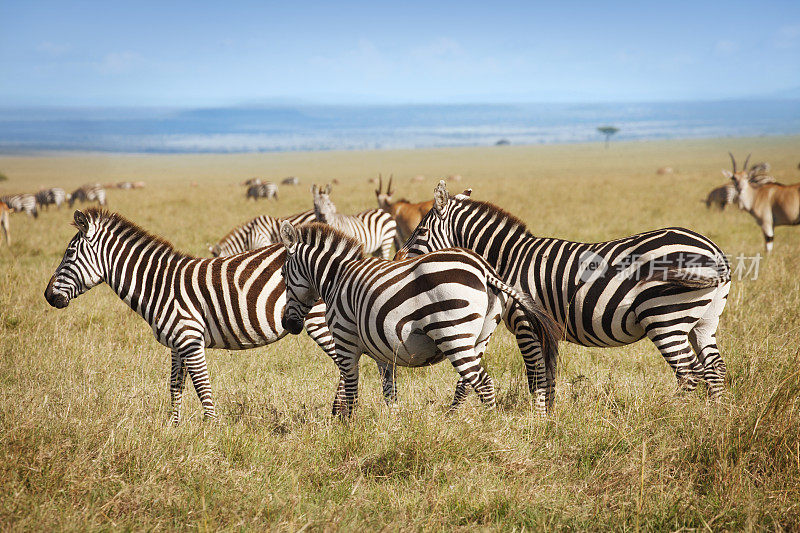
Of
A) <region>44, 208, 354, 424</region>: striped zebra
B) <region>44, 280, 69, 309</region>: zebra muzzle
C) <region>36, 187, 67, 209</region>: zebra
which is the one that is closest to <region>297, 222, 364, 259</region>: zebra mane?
<region>44, 208, 354, 424</region>: striped zebra

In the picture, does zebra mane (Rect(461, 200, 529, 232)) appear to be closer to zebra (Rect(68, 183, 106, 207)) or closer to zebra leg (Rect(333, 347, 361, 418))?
zebra leg (Rect(333, 347, 361, 418))

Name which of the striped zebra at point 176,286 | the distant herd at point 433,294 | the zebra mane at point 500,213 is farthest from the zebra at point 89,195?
the zebra mane at point 500,213

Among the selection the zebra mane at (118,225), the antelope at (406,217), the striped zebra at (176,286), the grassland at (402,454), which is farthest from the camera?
the antelope at (406,217)

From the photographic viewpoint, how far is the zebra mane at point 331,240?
17.3 feet

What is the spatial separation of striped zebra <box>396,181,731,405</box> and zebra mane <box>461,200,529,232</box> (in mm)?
48

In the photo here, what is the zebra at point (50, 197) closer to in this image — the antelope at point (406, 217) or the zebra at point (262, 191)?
the zebra at point (262, 191)

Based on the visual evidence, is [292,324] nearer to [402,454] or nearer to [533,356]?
Answer: [402,454]

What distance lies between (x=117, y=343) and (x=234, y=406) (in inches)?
117

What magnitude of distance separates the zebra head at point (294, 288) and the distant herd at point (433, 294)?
0.01m

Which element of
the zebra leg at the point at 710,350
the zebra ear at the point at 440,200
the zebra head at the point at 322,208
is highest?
the zebra ear at the point at 440,200

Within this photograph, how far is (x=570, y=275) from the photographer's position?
517 centimetres

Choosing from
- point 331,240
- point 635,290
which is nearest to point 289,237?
point 331,240

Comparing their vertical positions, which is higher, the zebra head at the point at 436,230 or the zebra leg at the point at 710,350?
the zebra head at the point at 436,230

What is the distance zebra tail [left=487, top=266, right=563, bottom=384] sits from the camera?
4.63 metres
